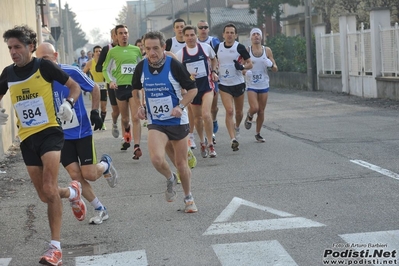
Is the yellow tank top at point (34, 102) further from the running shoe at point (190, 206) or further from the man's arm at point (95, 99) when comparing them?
the running shoe at point (190, 206)

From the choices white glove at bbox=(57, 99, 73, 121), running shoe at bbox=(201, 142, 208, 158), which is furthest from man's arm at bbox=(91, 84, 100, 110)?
running shoe at bbox=(201, 142, 208, 158)

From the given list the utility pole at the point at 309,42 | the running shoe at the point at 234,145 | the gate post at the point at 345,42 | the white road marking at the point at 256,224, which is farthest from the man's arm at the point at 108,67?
the utility pole at the point at 309,42

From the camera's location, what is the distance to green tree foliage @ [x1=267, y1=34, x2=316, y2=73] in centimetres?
3613

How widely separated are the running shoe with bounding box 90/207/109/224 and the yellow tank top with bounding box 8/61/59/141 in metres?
1.59

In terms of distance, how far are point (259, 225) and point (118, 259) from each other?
5.22ft

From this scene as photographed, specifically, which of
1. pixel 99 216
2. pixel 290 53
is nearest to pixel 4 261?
pixel 99 216

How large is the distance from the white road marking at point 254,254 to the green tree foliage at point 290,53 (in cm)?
2705

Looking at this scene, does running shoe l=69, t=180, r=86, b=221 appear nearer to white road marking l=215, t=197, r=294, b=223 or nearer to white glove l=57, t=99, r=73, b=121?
white glove l=57, t=99, r=73, b=121

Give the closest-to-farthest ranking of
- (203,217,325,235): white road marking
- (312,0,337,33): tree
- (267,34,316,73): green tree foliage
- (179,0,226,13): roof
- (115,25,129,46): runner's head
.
A: (203,217,325,235): white road marking < (115,25,129,46): runner's head < (267,34,316,73): green tree foliage < (312,0,337,33): tree < (179,0,226,13): roof

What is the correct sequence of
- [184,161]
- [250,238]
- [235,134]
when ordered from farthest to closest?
1. [235,134]
2. [184,161]
3. [250,238]

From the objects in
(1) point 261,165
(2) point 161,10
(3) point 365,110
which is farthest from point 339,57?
(2) point 161,10

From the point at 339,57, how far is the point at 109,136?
45.8 feet

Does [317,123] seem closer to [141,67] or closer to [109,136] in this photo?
[109,136]

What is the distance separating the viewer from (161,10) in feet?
374
